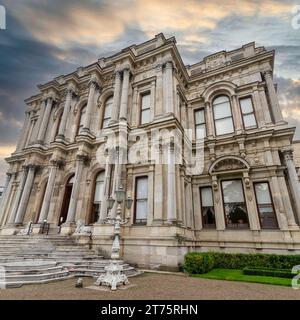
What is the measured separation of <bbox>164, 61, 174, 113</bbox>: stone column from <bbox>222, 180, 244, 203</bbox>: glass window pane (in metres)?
6.26

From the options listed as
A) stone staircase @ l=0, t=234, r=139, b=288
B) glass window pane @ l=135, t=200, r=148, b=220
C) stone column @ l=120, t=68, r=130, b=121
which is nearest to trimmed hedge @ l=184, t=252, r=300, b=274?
stone staircase @ l=0, t=234, r=139, b=288

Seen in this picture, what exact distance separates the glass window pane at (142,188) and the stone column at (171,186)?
6.48 ft

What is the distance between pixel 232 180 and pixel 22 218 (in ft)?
53.2

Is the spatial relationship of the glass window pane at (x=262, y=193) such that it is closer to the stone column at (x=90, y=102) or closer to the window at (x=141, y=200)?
the window at (x=141, y=200)

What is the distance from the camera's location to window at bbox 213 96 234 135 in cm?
1592

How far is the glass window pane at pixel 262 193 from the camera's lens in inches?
504

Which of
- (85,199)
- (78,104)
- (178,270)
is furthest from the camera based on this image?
(78,104)

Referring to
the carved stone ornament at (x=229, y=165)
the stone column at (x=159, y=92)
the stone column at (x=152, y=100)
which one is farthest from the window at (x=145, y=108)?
the carved stone ornament at (x=229, y=165)

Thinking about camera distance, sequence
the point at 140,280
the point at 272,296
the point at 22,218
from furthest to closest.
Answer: the point at 22,218 → the point at 140,280 → the point at 272,296

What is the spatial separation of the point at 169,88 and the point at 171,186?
7.06 metres

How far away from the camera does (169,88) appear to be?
14523 mm
